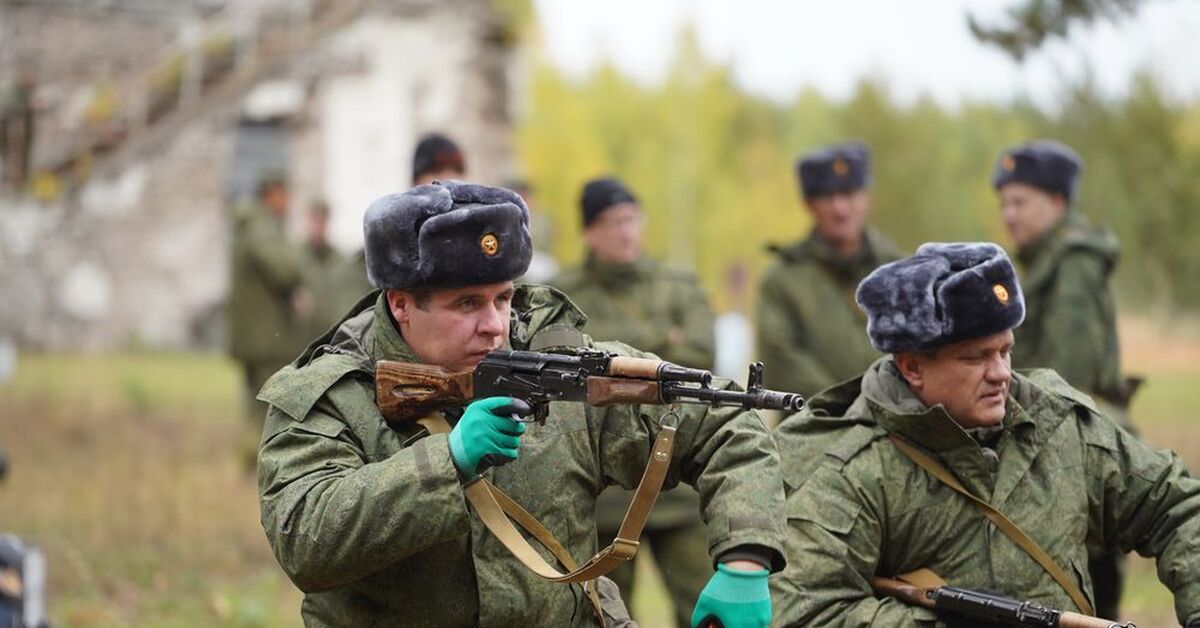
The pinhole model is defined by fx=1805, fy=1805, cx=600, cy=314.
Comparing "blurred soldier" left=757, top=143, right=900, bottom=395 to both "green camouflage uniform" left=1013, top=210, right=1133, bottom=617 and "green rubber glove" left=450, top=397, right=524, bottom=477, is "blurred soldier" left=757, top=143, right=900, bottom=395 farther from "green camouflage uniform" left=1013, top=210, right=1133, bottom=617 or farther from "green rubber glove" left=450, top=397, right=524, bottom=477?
"green rubber glove" left=450, top=397, right=524, bottom=477

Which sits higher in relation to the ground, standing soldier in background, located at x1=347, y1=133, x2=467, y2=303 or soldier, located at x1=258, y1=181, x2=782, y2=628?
standing soldier in background, located at x1=347, y1=133, x2=467, y2=303

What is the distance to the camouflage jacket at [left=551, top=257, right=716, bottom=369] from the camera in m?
8.89

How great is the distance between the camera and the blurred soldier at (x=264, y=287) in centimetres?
1457

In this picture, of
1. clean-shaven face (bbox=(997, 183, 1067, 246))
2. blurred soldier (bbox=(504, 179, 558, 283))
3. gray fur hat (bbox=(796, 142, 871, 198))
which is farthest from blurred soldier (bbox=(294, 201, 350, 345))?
clean-shaven face (bbox=(997, 183, 1067, 246))

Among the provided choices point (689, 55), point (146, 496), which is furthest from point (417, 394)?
point (689, 55)

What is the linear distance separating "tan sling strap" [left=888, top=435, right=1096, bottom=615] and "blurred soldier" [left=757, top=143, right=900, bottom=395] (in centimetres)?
408

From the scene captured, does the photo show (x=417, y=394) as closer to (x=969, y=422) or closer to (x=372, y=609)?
(x=372, y=609)

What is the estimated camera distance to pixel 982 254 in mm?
5113

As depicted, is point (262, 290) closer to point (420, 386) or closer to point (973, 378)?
point (973, 378)

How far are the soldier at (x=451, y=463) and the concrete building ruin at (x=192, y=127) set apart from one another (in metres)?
19.1

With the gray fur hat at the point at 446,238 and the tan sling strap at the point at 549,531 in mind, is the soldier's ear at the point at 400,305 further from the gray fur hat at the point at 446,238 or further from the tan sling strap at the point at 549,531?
the tan sling strap at the point at 549,531

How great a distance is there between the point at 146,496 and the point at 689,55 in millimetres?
43708

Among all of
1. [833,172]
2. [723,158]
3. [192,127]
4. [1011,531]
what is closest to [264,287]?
[833,172]

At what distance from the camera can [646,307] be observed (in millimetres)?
9047
